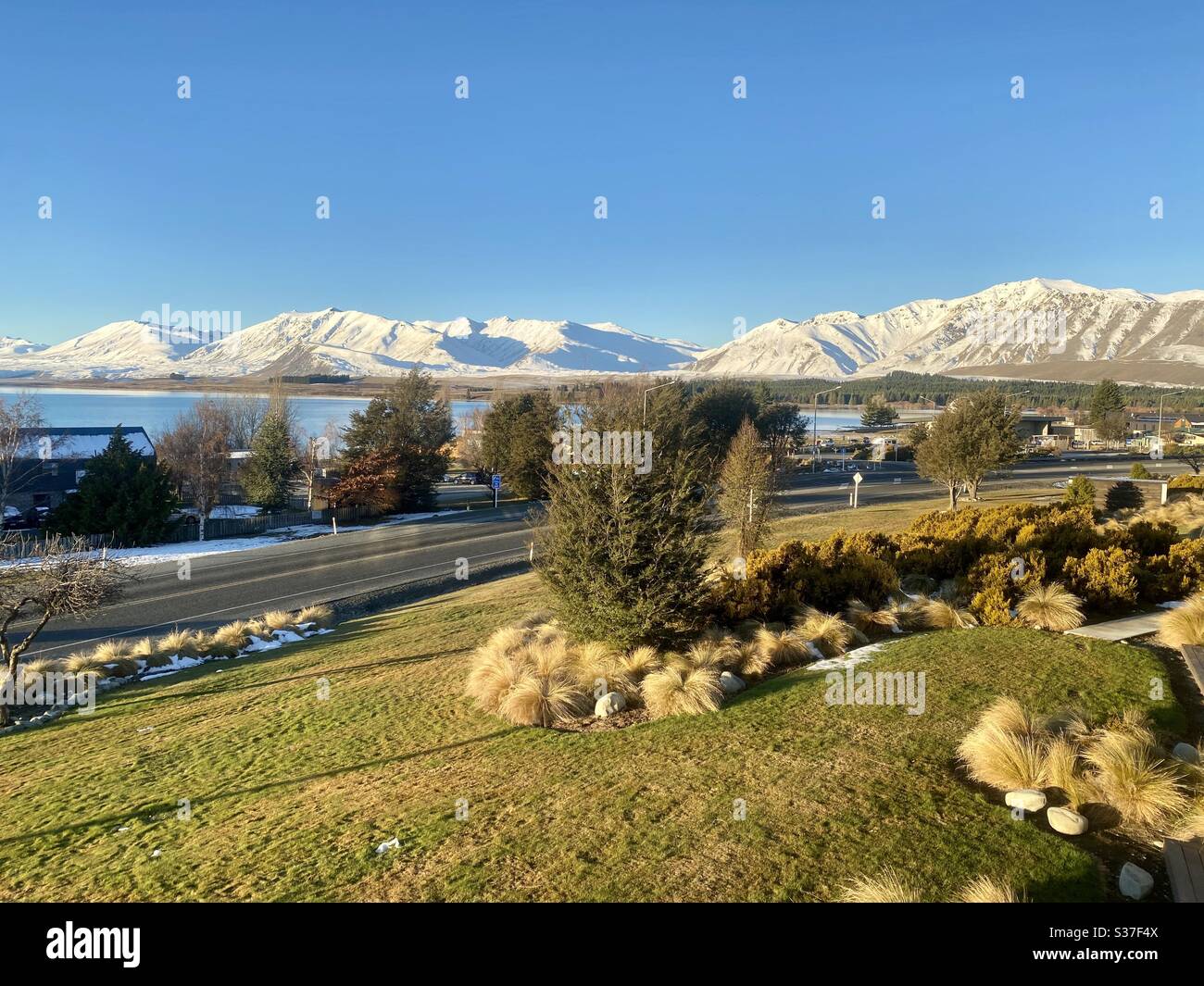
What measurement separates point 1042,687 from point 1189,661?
2381mm

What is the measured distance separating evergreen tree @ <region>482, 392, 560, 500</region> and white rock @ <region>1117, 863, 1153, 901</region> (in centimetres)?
4903

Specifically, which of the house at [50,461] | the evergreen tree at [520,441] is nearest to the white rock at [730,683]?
the evergreen tree at [520,441]

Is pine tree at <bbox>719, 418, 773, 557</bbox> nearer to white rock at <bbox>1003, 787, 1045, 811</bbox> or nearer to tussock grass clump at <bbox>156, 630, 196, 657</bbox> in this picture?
tussock grass clump at <bbox>156, 630, 196, 657</bbox>

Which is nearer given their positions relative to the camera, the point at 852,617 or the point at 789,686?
the point at 789,686

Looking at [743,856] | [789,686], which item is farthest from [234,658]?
[743,856]

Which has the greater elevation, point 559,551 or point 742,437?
point 742,437

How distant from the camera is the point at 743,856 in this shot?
6129 mm

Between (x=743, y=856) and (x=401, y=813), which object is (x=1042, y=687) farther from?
(x=401, y=813)

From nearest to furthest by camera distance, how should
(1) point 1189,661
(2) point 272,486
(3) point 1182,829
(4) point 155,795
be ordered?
(3) point 1182,829 → (4) point 155,795 → (1) point 1189,661 → (2) point 272,486

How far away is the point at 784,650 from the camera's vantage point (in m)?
12.3

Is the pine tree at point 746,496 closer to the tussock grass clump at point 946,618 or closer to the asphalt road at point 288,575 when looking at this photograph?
the tussock grass clump at point 946,618

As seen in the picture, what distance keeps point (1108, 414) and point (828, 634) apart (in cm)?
11882

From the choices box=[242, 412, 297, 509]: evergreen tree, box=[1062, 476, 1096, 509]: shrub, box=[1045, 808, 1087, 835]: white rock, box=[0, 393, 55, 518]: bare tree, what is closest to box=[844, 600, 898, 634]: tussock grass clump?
box=[1045, 808, 1087, 835]: white rock
